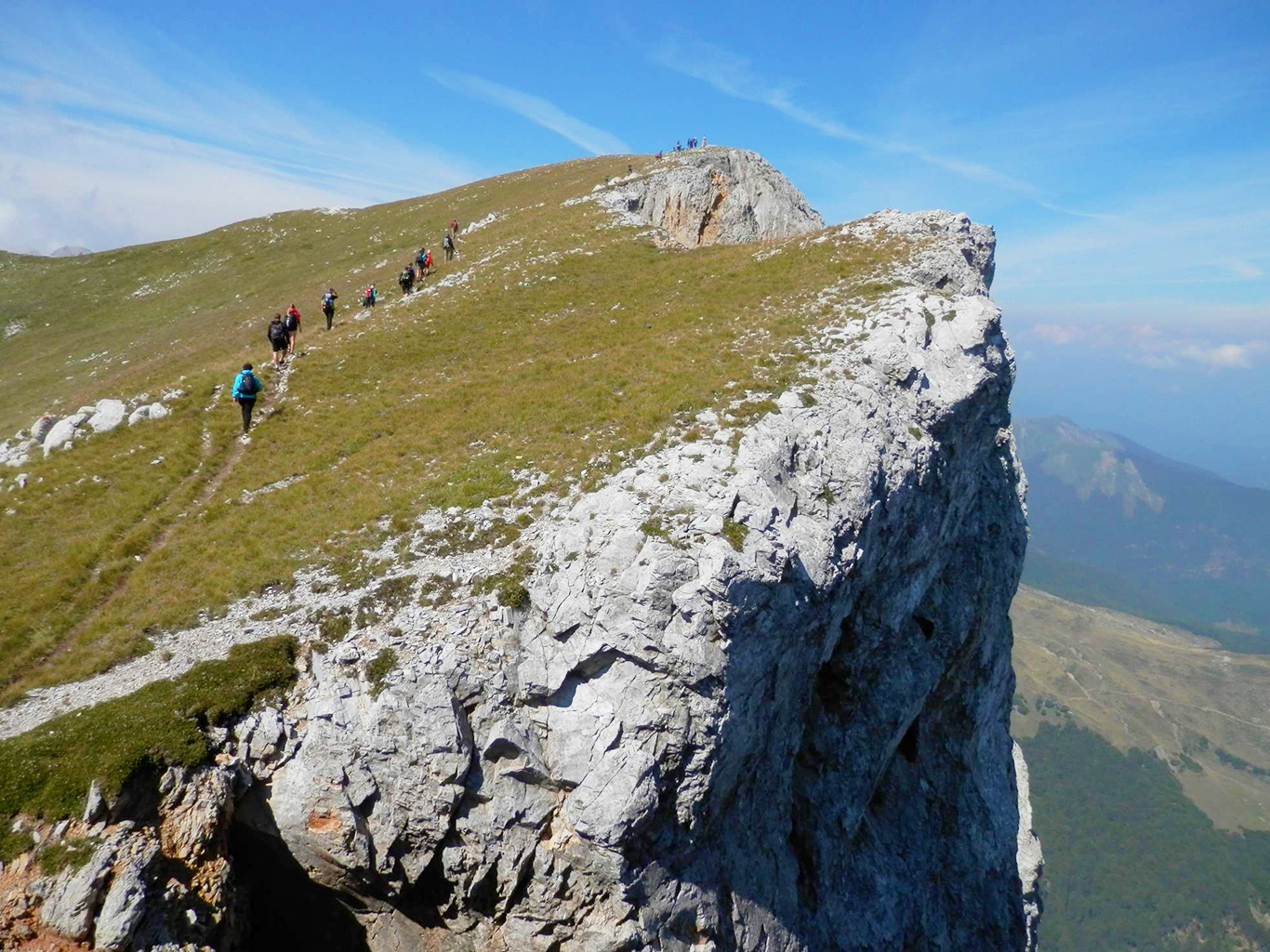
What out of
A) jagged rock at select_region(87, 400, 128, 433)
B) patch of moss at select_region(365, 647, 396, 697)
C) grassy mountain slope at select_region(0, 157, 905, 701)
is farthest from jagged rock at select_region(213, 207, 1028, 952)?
jagged rock at select_region(87, 400, 128, 433)

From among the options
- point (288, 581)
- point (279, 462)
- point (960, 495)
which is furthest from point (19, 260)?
point (960, 495)

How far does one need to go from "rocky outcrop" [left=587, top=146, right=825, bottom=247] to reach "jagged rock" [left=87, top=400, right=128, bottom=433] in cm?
4069

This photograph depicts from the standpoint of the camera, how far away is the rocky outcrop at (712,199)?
197 feet

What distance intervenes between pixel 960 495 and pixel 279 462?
1368 inches

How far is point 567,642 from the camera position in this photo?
60.4 ft

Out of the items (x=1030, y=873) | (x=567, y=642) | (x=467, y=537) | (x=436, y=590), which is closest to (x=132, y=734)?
(x=436, y=590)

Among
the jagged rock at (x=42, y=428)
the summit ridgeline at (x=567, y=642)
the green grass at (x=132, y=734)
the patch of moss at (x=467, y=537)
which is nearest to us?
the green grass at (x=132, y=734)

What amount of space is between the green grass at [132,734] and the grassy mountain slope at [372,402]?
3.17 m

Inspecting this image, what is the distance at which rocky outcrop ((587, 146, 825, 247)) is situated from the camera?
59.9m

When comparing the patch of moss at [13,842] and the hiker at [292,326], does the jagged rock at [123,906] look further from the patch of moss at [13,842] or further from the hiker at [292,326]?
the hiker at [292,326]

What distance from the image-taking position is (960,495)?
3303cm

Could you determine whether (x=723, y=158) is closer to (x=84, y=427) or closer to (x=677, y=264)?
(x=677, y=264)

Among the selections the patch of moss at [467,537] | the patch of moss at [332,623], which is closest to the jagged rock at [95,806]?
the patch of moss at [332,623]

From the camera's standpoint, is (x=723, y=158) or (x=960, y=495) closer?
(x=960, y=495)
